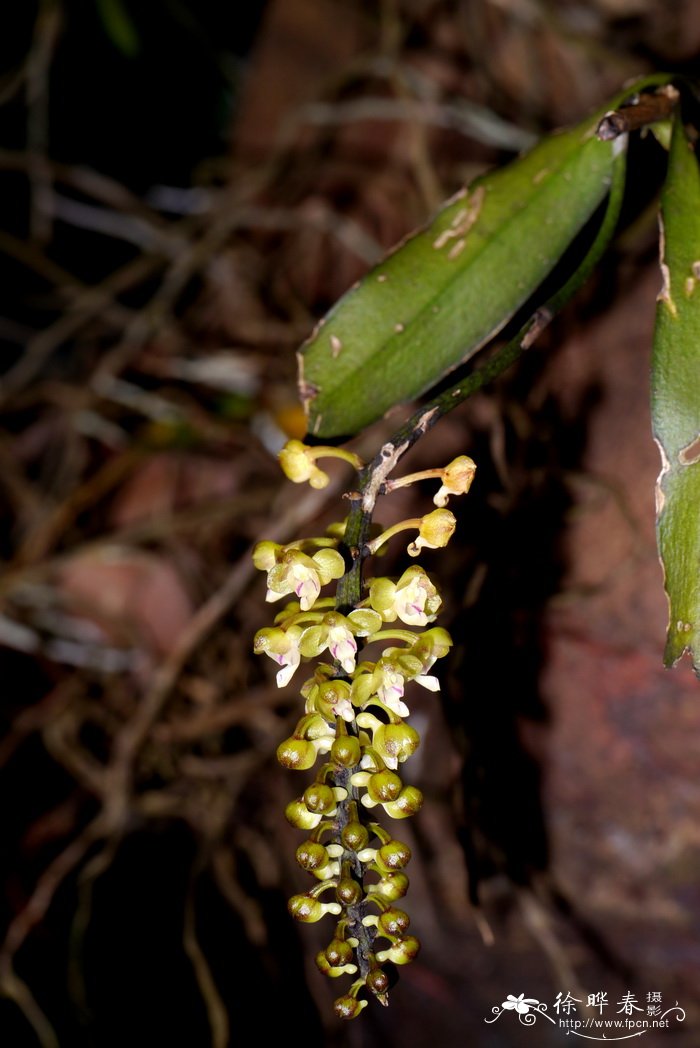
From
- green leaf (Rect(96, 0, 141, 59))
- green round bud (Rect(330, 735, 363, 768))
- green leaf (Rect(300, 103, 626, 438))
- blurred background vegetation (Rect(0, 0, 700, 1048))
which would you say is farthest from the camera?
green leaf (Rect(96, 0, 141, 59))

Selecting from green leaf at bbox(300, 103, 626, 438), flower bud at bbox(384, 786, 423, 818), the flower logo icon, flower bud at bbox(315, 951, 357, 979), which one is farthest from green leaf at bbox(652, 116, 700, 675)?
the flower logo icon

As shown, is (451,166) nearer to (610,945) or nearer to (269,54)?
(269,54)

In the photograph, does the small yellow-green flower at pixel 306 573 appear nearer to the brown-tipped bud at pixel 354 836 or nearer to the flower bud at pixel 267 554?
the flower bud at pixel 267 554

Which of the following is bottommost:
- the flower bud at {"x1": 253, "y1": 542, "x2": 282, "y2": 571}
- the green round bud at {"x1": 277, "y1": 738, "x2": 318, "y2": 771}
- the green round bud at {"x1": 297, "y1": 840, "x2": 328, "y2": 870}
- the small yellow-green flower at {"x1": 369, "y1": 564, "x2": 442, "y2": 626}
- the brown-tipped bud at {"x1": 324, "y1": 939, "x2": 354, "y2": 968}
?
the brown-tipped bud at {"x1": 324, "y1": 939, "x2": 354, "y2": 968}

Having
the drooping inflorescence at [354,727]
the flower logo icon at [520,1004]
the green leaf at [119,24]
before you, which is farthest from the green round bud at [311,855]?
the green leaf at [119,24]

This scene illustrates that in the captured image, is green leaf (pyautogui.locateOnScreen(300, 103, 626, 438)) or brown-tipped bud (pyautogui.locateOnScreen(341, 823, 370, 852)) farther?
green leaf (pyautogui.locateOnScreen(300, 103, 626, 438))

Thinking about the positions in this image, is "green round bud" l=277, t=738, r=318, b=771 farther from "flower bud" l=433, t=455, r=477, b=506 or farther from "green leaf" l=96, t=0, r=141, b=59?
"green leaf" l=96, t=0, r=141, b=59

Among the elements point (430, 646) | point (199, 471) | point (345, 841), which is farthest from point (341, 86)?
point (345, 841)

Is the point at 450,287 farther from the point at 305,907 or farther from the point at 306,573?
the point at 305,907
